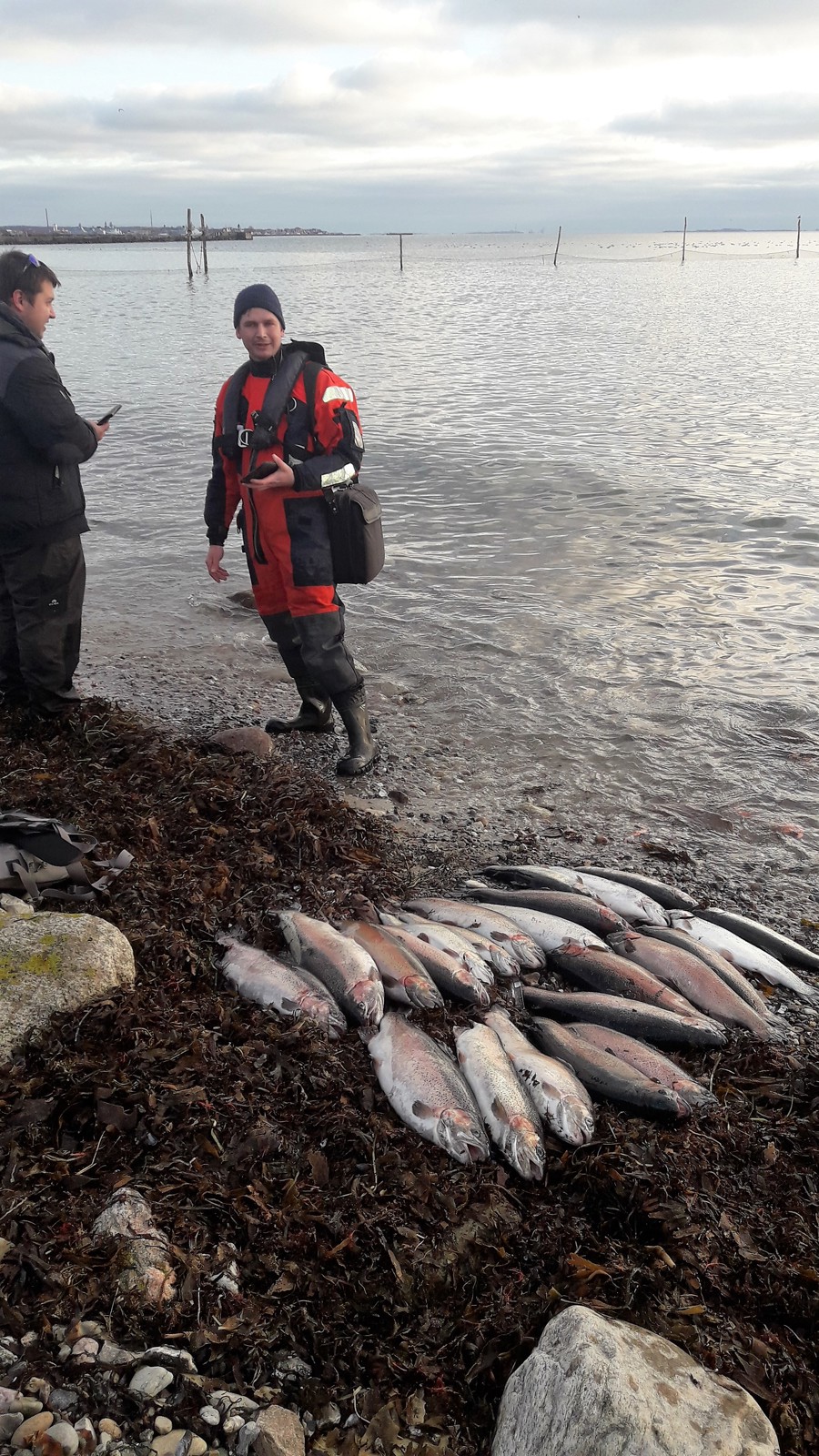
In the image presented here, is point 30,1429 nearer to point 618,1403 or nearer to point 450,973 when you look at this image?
point 618,1403

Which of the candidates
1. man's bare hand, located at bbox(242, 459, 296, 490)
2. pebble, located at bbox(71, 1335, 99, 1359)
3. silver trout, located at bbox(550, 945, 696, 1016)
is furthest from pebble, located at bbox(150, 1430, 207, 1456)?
man's bare hand, located at bbox(242, 459, 296, 490)

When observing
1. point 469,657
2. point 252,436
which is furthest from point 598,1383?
point 469,657

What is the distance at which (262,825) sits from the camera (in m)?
5.46

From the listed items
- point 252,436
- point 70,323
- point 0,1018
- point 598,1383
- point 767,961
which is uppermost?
point 70,323

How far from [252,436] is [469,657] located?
3.71 m

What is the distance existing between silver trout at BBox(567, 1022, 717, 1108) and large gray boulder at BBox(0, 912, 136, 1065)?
1997mm

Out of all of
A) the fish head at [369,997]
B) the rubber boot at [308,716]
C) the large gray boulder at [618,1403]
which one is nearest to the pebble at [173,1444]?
the large gray boulder at [618,1403]

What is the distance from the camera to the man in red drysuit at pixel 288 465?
5.82 m

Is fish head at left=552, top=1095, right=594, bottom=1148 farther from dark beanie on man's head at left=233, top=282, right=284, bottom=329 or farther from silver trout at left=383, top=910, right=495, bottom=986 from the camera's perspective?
dark beanie on man's head at left=233, top=282, right=284, bottom=329

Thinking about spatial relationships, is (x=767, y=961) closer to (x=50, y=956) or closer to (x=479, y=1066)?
(x=479, y=1066)

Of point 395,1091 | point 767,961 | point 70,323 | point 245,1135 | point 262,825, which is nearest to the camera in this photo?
point 245,1135

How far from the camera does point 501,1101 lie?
11.8 feet

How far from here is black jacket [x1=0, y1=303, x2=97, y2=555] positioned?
217 inches

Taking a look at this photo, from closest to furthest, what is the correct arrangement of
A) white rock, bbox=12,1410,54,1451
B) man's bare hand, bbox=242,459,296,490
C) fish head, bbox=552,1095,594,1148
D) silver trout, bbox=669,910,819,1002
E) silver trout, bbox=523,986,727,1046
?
1. white rock, bbox=12,1410,54,1451
2. fish head, bbox=552,1095,594,1148
3. silver trout, bbox=523,986,727,1046
4. silver trout, bbox=669,910,819,1002
5. man's bare hand, bbox=242,459,296,490
